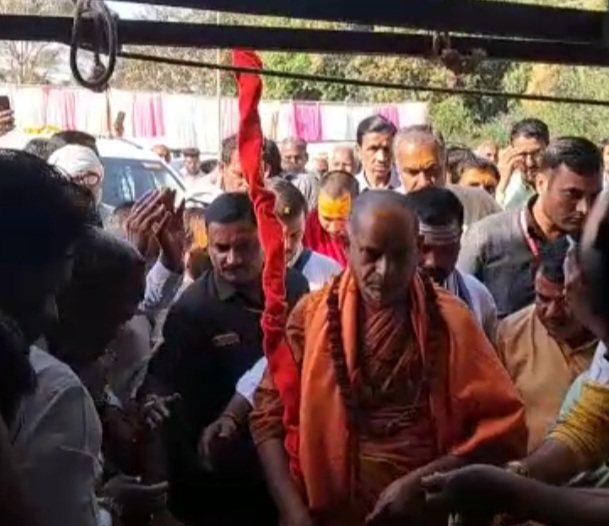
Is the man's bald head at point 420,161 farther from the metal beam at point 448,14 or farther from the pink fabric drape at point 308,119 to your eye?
the pink fabric drape at point 308,119

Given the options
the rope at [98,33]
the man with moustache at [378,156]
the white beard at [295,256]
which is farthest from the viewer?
the man with moustache at [378,156]

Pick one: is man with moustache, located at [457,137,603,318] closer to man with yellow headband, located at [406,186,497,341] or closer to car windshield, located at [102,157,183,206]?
man with yellow headband, located at [406,186,497,341]

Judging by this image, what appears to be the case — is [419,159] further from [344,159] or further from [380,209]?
[344,159]

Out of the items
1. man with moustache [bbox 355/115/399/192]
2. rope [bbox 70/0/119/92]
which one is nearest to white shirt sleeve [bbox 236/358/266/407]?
rope [bbox 70/0/119/92]

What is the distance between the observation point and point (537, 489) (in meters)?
3.01

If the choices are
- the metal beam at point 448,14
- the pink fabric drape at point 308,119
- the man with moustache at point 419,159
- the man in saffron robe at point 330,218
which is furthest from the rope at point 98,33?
the pink fabric drape at point 308,119

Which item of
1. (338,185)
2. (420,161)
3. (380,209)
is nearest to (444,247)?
(380,209)

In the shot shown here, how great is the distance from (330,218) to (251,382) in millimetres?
2414

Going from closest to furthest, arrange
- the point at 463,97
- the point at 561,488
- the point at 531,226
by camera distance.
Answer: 1. the point at 561,488
2. the point at 531,226
3. the point at 463,97

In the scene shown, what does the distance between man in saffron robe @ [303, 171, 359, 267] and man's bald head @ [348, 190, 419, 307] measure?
2.30 m

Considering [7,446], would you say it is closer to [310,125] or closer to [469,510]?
[469,510]

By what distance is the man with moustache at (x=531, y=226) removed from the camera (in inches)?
224

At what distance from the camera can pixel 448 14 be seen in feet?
10.2

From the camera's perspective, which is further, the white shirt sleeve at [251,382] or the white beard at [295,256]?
the white beard at [295,256]
